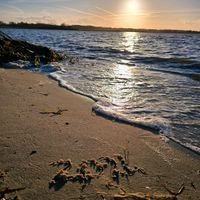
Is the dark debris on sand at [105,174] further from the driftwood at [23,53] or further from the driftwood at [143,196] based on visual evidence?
the driftwood at [23,53]

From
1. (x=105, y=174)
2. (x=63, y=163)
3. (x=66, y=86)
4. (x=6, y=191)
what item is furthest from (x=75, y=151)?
(x=66, y=86)

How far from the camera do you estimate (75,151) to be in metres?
3.52

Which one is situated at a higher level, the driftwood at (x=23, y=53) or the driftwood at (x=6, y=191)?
the driftwood at (x=23, y=53)

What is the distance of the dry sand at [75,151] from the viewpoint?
277 cm

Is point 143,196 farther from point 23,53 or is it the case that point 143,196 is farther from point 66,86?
point 23,53

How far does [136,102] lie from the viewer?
237 inches

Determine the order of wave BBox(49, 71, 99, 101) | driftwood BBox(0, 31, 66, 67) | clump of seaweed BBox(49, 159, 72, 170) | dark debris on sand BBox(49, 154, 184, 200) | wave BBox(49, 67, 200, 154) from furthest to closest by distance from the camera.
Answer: driftwood BBox(0, 31, 66, 67) → wave BBox(49, 71, 99, 101) → wave BBox(49, 67, 200, 154) → clump of seaweed BBox(49, 159, 72, 170) → dark debris on sand BBox(49, 154, 184, 200)

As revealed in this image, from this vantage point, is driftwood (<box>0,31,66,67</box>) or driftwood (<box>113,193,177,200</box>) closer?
driftwood (<box>113,193,177,200</box>)

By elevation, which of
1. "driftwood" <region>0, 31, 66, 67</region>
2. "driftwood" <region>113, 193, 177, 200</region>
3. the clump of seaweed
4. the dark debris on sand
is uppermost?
"driftwood" <region>0, 31, 66, 67</region>

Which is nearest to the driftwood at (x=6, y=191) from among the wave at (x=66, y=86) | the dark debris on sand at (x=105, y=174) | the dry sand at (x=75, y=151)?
the dry sand at (x=75, y=151)

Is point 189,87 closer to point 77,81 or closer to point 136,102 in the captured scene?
point 136,102

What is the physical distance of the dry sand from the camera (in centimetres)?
277

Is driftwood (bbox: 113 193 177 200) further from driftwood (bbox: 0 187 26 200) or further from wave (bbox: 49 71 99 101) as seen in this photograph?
wave (bbox: 49 71 99 101)

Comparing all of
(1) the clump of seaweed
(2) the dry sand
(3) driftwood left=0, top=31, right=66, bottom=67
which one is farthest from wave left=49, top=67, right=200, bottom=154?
(3) driftwood left=0, top=31, right=66, bottom=67
